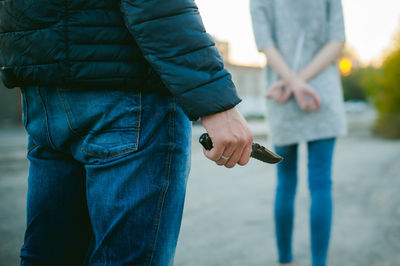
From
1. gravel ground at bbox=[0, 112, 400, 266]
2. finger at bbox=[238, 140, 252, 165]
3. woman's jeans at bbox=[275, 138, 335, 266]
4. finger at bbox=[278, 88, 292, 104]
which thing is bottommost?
gravel ground at bbox=[0, 112, 400, 266]

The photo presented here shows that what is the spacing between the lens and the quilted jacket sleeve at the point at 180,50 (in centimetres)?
96

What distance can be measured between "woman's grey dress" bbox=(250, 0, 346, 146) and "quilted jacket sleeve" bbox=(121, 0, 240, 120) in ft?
4.19

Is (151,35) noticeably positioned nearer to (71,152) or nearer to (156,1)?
(156,1)

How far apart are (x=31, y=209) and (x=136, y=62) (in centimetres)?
63

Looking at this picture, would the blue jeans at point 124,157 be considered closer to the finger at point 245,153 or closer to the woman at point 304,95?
the finger at point 245,153

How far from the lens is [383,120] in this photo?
1268 centimetres

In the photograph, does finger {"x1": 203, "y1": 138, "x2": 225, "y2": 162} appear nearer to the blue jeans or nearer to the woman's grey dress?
the blue jeans

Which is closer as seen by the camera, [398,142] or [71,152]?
[71,152]

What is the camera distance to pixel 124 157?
39.4 inches

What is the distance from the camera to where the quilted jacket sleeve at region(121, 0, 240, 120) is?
961 millimetres

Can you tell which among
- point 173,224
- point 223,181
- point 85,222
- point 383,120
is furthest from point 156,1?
point 383,120

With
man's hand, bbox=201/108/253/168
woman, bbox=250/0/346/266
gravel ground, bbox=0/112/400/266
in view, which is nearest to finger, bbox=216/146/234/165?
man's hand, bbox=201/108/253/168

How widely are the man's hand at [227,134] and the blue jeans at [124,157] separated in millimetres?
117

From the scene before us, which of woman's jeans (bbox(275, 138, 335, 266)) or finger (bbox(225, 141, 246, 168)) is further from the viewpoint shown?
woman's jeans (bbox(275, 138, 335, 266))
